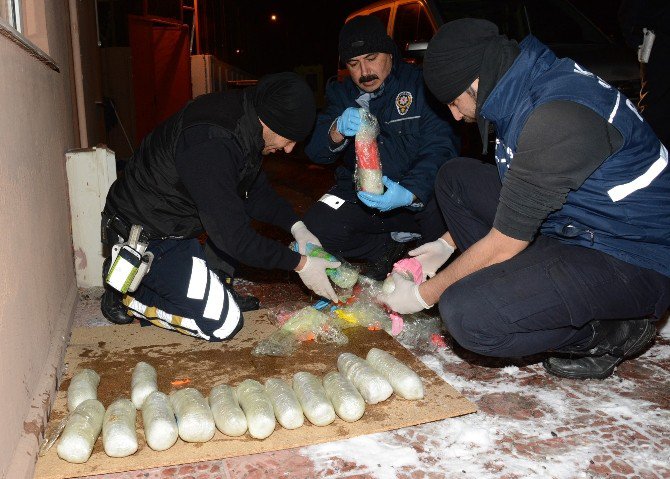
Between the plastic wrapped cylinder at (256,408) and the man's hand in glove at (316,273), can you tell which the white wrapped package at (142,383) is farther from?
the man's hand in glove at (316,273)

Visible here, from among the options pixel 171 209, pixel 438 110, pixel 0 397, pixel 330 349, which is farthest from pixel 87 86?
pixel 0 397

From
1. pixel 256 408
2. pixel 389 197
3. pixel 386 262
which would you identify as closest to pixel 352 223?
pixel 386 262

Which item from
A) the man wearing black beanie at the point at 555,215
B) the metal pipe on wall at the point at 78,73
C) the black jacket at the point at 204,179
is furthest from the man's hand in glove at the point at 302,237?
the metal pipe on wall at the point at 78,73

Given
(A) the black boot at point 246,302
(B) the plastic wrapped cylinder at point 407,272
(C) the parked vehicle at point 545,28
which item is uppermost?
(C) the parked vehicle at point 545,28

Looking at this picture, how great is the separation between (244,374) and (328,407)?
565 millimetres

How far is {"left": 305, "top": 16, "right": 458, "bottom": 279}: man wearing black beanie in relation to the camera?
330cm

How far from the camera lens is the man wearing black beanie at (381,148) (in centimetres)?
330

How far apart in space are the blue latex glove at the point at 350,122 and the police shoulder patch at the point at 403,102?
45cm

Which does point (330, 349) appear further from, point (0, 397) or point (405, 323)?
point (0, 397)

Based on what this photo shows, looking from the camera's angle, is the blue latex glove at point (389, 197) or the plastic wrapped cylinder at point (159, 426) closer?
the plastic wrapped cylinder at point (159, 426)

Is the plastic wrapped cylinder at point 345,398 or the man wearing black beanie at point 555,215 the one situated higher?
→ the man wearing black beanie at point 555,215

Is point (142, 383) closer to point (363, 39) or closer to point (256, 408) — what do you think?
point (256, 408)

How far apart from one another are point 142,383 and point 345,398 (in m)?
0.82

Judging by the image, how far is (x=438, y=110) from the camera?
3461mm
